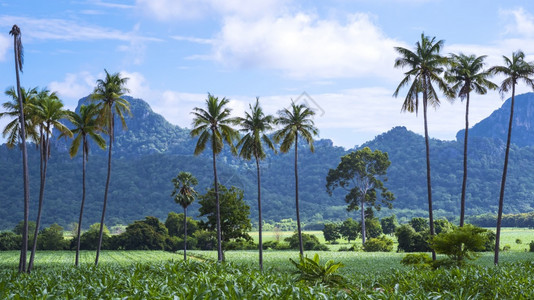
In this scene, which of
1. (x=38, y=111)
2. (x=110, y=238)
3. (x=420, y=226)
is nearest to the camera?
(x=38, y=111)

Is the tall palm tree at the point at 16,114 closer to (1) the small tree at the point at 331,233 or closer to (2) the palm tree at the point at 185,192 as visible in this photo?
(2) the palm tree at the point at 185,192

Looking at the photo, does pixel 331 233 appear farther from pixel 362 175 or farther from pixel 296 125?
pixel 296 125

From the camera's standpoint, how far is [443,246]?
30.8 meters

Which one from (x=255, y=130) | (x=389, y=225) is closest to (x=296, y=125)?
(x=255, y=130)

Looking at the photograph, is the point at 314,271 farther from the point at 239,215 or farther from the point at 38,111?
the point at 239,215

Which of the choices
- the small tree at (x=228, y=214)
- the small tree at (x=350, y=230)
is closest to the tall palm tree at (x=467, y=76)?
the small tree at (x=228, y=214)

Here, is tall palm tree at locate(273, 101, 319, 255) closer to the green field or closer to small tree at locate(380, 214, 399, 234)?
the green field

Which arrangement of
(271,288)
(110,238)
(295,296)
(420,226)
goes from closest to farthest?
(295,296) < (271,288) < (420,226) < (110,238)

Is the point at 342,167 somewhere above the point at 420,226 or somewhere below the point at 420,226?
above

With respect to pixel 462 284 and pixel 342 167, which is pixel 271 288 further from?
pixel 342 167

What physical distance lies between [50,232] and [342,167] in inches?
2477

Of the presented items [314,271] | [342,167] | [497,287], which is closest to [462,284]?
[497,287]

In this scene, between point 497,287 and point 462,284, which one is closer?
point 497,287

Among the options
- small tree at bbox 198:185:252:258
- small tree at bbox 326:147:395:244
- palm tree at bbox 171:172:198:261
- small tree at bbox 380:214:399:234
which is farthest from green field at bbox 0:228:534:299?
small tree at bbox 380:214:399:234
